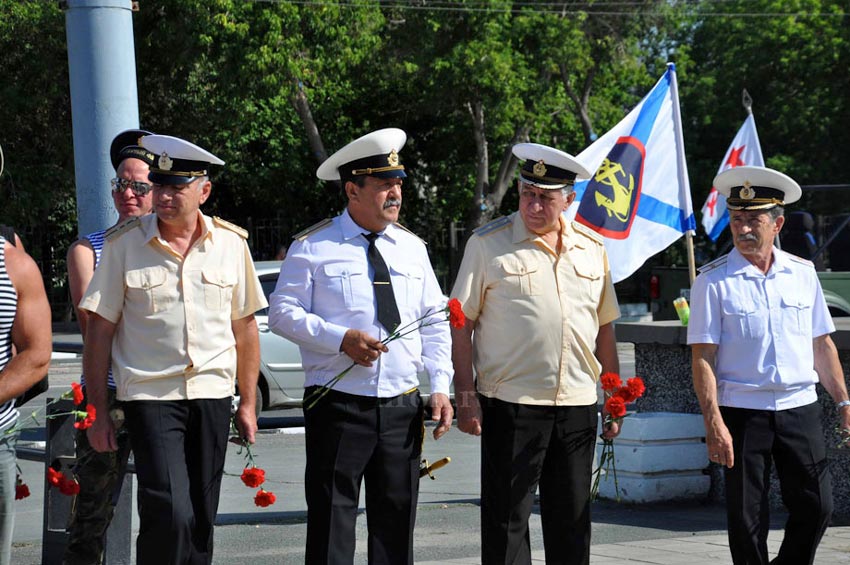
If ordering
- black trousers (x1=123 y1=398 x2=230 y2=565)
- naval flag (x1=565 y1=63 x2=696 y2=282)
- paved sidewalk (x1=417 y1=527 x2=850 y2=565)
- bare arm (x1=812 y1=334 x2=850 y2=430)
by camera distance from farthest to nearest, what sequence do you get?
naval flag (x1=565 y1=63 x2=696 y2=282)
paved sidewalk (x1=417 y1=527 x2=850 y2=565)
bare arm (x1=812 y1=334 x2=850 y2=430)
black trousers (x1=123 y1=398 x2=230 y2=565)

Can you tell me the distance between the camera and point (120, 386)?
196 inches

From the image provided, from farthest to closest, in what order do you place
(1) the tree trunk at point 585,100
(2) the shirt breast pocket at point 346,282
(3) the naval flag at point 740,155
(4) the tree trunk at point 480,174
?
1. (1) the tree trunk at point 585,100
2. (4) the tree trunk at point 480,174
3. (3) the naval flag at point 740,155
4. (2) the shirt breast pocket at point 346,282

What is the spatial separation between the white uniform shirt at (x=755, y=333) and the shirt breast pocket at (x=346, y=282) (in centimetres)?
146

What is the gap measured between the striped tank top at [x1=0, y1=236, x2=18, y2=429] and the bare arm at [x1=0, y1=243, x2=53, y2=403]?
1 cm

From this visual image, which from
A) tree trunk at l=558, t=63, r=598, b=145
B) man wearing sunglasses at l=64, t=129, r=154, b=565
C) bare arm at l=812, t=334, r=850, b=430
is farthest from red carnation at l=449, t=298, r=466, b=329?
tree trunk at l=558, t=63, r=598, b=145

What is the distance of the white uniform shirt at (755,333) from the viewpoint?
5.49m

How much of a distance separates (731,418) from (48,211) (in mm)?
27751

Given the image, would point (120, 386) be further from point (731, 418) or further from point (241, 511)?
point (241, 511)

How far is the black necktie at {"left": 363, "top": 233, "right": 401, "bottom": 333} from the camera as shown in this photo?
5.11 m

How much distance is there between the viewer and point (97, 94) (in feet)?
21.6

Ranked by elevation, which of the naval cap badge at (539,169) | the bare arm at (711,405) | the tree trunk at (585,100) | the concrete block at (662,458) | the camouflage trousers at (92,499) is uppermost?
the tree trunk at (585,100)

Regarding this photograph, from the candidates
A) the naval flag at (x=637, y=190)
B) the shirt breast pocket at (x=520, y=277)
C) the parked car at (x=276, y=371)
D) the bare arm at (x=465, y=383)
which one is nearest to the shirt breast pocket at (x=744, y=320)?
the shirt breast pocket at (x=520, y=277)

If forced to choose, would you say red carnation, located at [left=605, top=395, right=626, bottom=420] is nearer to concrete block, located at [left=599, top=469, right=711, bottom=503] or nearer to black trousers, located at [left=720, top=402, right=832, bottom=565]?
black trousers, located at [left=720, top=402, right=832, bottom=565]

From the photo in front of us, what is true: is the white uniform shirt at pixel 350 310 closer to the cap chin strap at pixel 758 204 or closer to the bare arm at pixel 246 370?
the bare arm at pixel 246 370
